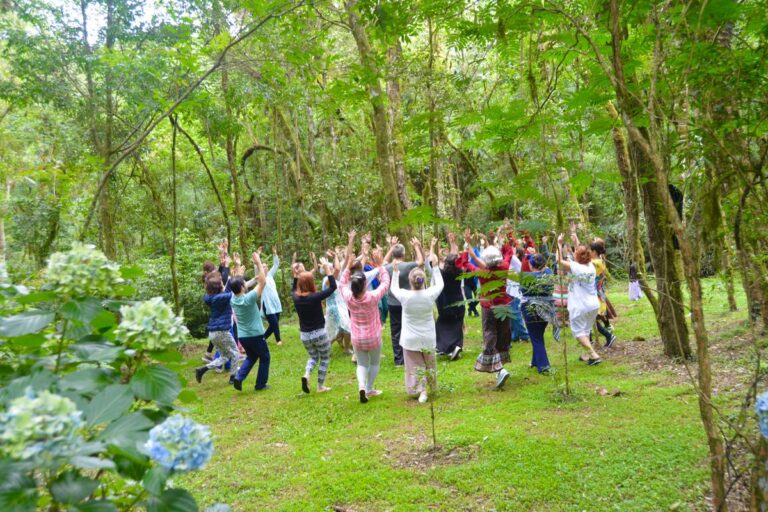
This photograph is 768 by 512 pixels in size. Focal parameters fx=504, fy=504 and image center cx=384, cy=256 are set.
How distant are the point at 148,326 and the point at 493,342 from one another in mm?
6255

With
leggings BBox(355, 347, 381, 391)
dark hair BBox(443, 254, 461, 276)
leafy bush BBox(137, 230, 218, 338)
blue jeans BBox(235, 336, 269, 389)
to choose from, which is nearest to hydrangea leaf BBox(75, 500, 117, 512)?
leggings BBox(355, 347, 381, 391)

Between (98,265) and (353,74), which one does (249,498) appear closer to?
(98,265)

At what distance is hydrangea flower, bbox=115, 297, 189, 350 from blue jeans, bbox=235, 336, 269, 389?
6.46 m

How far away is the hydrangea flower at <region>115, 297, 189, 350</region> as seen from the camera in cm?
168

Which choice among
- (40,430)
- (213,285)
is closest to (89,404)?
(40,430)

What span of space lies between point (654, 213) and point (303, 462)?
18.3 ft

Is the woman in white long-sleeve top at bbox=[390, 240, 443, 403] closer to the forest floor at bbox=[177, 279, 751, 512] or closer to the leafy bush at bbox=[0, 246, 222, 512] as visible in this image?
the forest floor at bbox=[177, 279, 751, 512]

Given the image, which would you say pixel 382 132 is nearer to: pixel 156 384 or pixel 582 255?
pixel 582 255

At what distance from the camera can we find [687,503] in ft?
11.7

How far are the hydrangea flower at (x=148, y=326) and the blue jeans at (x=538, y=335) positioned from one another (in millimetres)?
6222

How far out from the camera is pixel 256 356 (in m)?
8.23

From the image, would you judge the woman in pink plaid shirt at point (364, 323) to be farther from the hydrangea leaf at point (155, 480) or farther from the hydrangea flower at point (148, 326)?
the hydrangea leaf at point (155, 480)

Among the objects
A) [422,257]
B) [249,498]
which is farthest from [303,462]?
[422,257]

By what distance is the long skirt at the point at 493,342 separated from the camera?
728cm
